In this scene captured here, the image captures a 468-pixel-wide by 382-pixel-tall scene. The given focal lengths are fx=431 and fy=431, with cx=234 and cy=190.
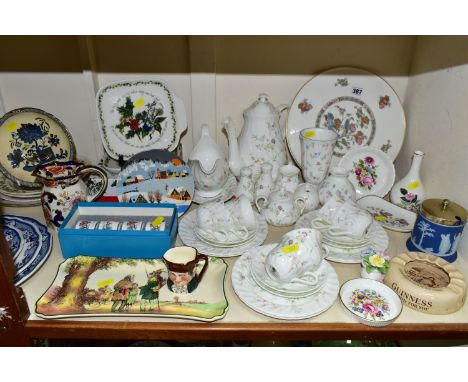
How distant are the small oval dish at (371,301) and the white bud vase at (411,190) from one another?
35 centimetres

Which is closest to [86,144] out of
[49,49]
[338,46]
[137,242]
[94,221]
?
[49,49]

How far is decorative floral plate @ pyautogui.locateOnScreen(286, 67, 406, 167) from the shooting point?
1.29 m

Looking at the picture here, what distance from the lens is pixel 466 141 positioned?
103cm

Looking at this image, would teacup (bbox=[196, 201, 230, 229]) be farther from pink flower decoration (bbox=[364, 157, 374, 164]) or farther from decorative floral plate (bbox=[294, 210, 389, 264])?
pink flower decoration (bbox=[364, 157, 374, 164])

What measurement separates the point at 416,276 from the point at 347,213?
21 cm

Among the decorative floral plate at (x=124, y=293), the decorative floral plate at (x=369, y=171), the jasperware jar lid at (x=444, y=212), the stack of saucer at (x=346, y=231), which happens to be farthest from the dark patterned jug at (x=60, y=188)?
the jasperware jar lid at (x=444, y=212)

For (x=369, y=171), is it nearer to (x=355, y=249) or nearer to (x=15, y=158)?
(x=355, y=249)

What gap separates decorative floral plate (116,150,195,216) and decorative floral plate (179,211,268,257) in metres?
0.06

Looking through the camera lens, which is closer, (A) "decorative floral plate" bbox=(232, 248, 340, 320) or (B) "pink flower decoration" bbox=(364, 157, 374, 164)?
(A) "decorative floral plate" bbox=(232, 248, 340, 320)

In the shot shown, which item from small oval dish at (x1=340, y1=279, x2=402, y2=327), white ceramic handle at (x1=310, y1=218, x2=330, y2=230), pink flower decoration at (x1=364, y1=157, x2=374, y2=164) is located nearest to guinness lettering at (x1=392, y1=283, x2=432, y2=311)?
small oval dish at (x1=340, y1=279, x2=402, y2=327)

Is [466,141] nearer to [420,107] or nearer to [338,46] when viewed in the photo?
[420,107]

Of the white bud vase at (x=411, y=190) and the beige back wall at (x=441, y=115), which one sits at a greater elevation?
the beige back wall at (x=441, y=115)

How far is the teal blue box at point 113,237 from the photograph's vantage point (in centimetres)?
101

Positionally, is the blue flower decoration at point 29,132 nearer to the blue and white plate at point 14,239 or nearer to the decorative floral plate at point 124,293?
the blue and white plate at point 14,239
